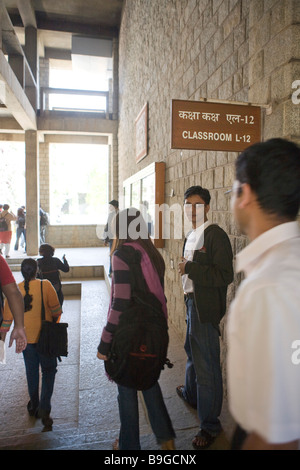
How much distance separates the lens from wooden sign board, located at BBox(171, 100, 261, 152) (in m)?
2.10

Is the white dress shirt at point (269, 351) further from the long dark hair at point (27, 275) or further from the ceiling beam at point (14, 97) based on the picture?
the ceiling beam at point (14, 97)

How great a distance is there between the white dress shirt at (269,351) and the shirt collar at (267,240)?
0.09 m

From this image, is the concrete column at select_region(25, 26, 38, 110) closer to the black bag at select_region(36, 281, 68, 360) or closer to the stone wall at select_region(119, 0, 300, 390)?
the stone wall at select_region(119, 0, 300, 390)

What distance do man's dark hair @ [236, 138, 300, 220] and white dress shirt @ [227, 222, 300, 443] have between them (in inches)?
7.6

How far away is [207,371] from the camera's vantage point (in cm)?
208

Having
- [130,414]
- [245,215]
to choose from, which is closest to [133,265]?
[130,414]

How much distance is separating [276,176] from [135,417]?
1551 millimetres

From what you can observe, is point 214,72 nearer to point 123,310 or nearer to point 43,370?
point 123,310

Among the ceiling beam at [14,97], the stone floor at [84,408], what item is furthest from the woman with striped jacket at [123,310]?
the ceiling beam at [14,97]

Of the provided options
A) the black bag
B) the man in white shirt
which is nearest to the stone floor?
the black bag

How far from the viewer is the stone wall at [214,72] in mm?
1971

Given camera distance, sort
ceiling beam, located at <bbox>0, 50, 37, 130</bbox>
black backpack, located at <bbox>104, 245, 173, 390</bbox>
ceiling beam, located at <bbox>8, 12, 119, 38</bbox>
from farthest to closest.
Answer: ceiling beam, located at <bbox>8, 12, 119, 38</bbox>, ceiling beam, located at <bbox>0, 50, 37, 130</bbox>, black backpack, located at <bbox>104, 245, 173, 390</bbox>

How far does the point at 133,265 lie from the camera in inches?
71.3

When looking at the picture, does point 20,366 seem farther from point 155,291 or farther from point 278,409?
point 278,409
